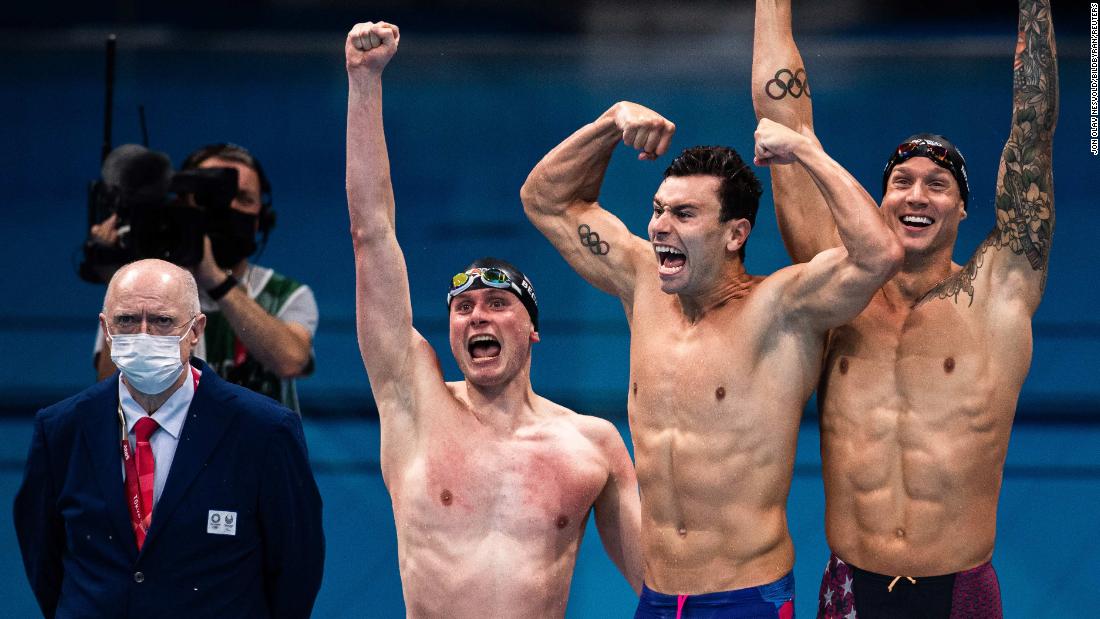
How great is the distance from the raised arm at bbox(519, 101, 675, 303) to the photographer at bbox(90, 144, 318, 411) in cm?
114

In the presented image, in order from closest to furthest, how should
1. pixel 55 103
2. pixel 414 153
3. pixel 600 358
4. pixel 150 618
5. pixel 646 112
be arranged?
pixel 150 618, pixel 646 112, pixel 600 358, pixel 414 153, pixel 55 103

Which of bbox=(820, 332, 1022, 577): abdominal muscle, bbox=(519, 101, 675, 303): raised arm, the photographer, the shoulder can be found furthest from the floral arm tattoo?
the photographer

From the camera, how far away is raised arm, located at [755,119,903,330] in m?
3.18

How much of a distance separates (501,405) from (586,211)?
532 mm

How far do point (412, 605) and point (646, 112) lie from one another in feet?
4.24

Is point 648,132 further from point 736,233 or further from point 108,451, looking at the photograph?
point 108,451

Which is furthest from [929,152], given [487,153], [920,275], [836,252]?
[487,153]

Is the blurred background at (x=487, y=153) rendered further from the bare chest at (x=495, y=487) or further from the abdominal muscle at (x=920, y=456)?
the abdominal muscle at (x=920, y=456)

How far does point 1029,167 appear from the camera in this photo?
11.2 ft

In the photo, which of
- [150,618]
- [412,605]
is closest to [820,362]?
[412,605]

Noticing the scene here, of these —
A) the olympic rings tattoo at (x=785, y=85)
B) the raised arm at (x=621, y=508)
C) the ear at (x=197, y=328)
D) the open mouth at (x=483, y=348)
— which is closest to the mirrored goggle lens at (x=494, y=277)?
the open mouth at (x=483, y=348)

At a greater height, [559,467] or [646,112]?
[646,112]

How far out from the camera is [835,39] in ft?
35.5

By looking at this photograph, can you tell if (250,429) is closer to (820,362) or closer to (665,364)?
(665,364)
